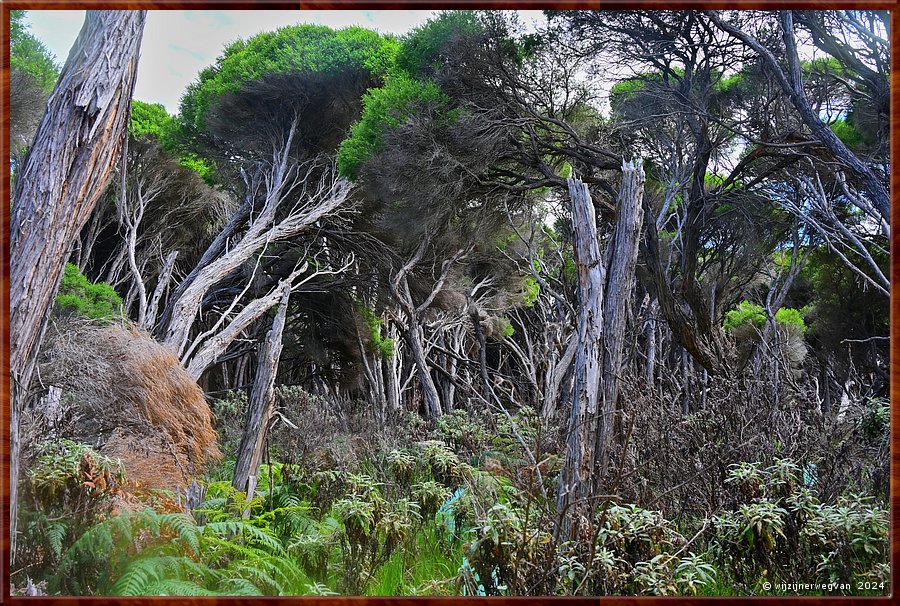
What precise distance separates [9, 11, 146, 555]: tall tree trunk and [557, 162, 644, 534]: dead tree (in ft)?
7.22

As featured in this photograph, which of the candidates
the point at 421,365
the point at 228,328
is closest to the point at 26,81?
the point at 228,328

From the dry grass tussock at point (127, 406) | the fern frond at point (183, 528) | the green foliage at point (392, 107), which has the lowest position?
the fern frond at point (183, 528)

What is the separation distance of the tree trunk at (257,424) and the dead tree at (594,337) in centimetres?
197

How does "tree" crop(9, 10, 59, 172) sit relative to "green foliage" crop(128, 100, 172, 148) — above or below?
below

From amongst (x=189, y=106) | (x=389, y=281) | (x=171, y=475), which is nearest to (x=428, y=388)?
(x=389, y=281)

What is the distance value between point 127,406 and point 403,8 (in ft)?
9.23

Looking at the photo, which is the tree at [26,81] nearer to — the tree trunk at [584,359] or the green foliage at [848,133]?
the tree trunk at [584,359]

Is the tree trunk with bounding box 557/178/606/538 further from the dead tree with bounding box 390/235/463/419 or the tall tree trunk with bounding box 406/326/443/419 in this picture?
the tall tree trunk with bounding box 406/326/443/419

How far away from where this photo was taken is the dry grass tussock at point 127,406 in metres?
3.49

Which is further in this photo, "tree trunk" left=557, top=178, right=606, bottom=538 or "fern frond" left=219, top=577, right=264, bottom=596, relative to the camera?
"tree trunk" left=557, top=178, right=606, bottom=538

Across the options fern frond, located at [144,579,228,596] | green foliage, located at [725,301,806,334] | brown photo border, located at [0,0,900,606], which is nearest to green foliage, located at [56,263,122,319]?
brown photo border, located at [0,0,900,606]

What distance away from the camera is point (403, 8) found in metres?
2.66

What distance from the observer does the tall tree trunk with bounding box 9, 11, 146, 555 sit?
8.01ft

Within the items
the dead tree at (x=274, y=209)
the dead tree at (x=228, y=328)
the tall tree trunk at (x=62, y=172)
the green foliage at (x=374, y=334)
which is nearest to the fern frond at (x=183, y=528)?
the tall tree trunk at (x=62, y=172)
